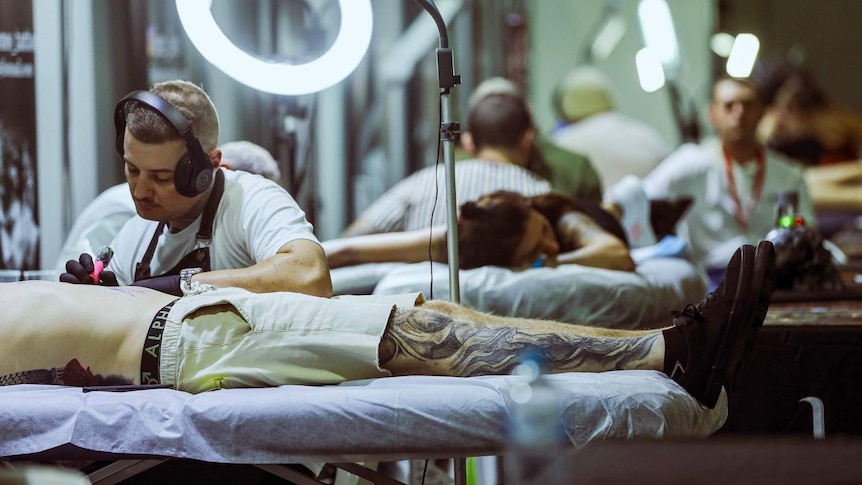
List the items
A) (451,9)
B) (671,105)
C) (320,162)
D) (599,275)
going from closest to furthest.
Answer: (599,275), (320,162), (451,9), (671,105)

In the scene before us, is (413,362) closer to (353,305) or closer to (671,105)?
(353,305)

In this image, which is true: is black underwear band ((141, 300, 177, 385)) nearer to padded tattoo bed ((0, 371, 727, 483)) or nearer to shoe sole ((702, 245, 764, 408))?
padded tattoo bed ((0, 371, 727, 483))

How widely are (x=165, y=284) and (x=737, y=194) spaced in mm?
2314

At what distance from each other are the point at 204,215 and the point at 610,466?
1026 millimetres

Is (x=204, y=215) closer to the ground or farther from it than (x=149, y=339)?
farther from it

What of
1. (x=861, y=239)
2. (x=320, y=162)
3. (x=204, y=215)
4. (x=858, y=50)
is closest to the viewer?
(x=204, y=215)

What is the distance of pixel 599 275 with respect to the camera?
8.16 ft

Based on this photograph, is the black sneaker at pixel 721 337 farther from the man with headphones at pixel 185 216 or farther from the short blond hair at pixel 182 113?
the short blond hair at pixel 182 113

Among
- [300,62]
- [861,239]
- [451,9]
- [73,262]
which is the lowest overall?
[861,239]

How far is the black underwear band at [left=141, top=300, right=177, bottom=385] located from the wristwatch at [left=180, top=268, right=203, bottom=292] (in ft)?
0.45

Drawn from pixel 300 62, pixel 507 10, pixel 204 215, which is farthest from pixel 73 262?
pixel 507 10

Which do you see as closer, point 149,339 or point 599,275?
point 149,339

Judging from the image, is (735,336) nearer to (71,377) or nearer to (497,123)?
(71,377)

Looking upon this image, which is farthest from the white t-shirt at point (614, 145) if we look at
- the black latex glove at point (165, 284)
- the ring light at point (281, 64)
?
the black latex glove at point (165, 284)
